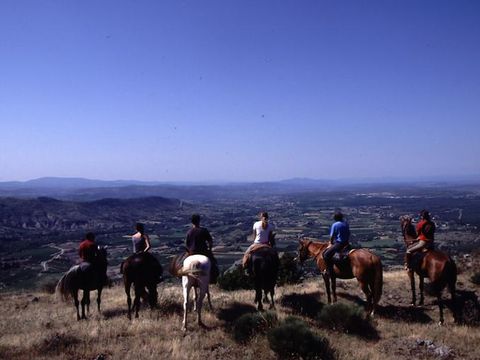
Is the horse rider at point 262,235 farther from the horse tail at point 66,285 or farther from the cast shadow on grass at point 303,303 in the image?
the horse tail at point 66,285

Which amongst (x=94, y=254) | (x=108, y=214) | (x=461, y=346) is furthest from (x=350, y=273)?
(x=108, y=214)

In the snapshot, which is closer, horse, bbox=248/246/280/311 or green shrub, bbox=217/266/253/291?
horse, bbox=248/246/280/311

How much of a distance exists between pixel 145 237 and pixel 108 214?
378 feet

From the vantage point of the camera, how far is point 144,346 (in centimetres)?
841

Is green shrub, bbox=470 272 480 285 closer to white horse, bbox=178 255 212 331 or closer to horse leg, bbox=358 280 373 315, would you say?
horse leg, bbox=358 280 373 315

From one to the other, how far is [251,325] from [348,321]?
2.37 m

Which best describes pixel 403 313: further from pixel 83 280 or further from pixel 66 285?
pixel 66 285

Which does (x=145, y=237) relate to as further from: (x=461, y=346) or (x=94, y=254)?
(x=461, y=346)

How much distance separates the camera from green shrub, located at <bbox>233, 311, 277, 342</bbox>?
896 centimetres

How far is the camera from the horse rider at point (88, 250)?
12.0 meters

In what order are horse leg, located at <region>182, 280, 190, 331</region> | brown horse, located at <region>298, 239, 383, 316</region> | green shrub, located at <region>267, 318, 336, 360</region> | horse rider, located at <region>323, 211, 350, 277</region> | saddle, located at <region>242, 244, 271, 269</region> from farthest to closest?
saddle, located at <region>242, 244, 271, 269</region>, horse rider, located at <region>323, 211, 350, 277</region>, brown horse, located at <region>298, 239, 383, 316</region>, horse leg, located at <region>182, 280, 190, 331</region>, green shrub, located at <region>267, 318, 336, 360</region>

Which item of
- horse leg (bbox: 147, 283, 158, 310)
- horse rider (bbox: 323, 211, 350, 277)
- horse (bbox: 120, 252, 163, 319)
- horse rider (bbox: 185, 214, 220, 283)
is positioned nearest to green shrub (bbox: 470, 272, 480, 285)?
horse rider (bbox: 323, 211, 350, 277)

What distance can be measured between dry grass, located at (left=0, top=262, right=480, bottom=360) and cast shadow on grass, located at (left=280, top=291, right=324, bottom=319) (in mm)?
28

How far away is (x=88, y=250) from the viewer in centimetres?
1200
